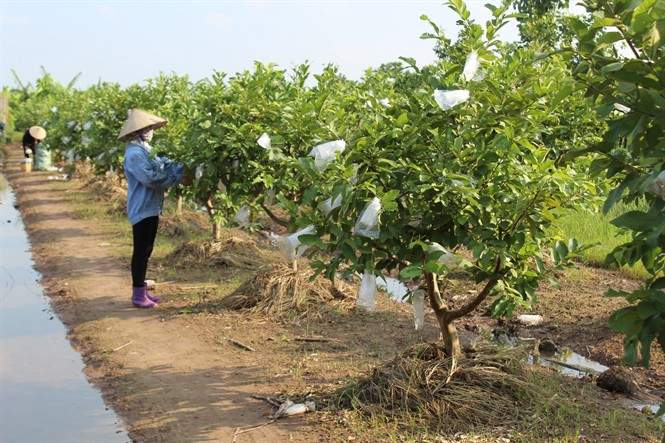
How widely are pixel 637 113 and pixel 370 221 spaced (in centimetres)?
164

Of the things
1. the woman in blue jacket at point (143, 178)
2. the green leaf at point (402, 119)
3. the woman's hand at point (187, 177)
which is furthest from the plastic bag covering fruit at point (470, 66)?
the woman in blue jacket at point (143, 178)

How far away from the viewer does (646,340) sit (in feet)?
7.01

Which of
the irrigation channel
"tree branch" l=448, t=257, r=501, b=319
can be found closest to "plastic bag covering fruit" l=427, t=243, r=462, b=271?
"tree branch" l=448, t=257, r=501, b=319

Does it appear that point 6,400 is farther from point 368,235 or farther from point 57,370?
point 368,235

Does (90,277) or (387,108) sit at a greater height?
(387,108)

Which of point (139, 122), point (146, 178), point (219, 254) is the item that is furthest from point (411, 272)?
point (219, 254)

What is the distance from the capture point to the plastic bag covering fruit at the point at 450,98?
143 inches

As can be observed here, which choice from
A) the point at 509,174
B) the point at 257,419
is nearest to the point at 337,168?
the point at 509,174

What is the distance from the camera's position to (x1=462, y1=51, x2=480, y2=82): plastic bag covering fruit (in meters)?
3.78

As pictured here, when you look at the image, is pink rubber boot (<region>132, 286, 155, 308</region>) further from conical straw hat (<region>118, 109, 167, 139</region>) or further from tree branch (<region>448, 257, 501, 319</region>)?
tree branch (<region>448, 257, 501, 319</region>)

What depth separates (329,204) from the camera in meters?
3.87

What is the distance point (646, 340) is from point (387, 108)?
2266 mm

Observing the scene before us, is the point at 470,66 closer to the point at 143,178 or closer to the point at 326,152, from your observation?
the point at 326,152

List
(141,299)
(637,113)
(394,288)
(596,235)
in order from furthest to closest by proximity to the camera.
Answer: (596,235), (394,288), (141,299), (637,113)
